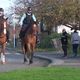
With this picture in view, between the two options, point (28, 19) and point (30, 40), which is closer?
point (30, 40)

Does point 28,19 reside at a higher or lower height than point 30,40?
higher

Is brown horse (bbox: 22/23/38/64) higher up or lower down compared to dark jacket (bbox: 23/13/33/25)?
lower down

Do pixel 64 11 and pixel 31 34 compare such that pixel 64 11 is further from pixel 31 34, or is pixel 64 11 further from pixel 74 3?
pixel 31 34

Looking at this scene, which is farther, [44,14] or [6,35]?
[44,14]

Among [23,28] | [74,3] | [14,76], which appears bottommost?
[14,76]

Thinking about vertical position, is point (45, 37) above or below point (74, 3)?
below

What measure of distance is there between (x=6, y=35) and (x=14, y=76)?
8444mm

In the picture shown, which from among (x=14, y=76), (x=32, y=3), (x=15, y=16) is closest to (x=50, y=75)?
(x=14, y=76)

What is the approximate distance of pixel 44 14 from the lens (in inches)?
2026

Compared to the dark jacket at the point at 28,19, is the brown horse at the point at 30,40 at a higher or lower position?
lower

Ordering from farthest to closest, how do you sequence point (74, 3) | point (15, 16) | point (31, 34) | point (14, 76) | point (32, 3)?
point (15, 16)
point (32, 3)
point (74, 3)
point (31, 34)
point (14, 76)

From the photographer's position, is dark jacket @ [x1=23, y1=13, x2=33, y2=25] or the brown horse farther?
dark jacket @ [x1=23, y1=13, x2=33, y2=25]

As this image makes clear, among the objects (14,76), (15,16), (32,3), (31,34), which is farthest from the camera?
(15,16)

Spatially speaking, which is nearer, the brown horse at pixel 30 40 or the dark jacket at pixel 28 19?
the brown horse at pixel 30 40
